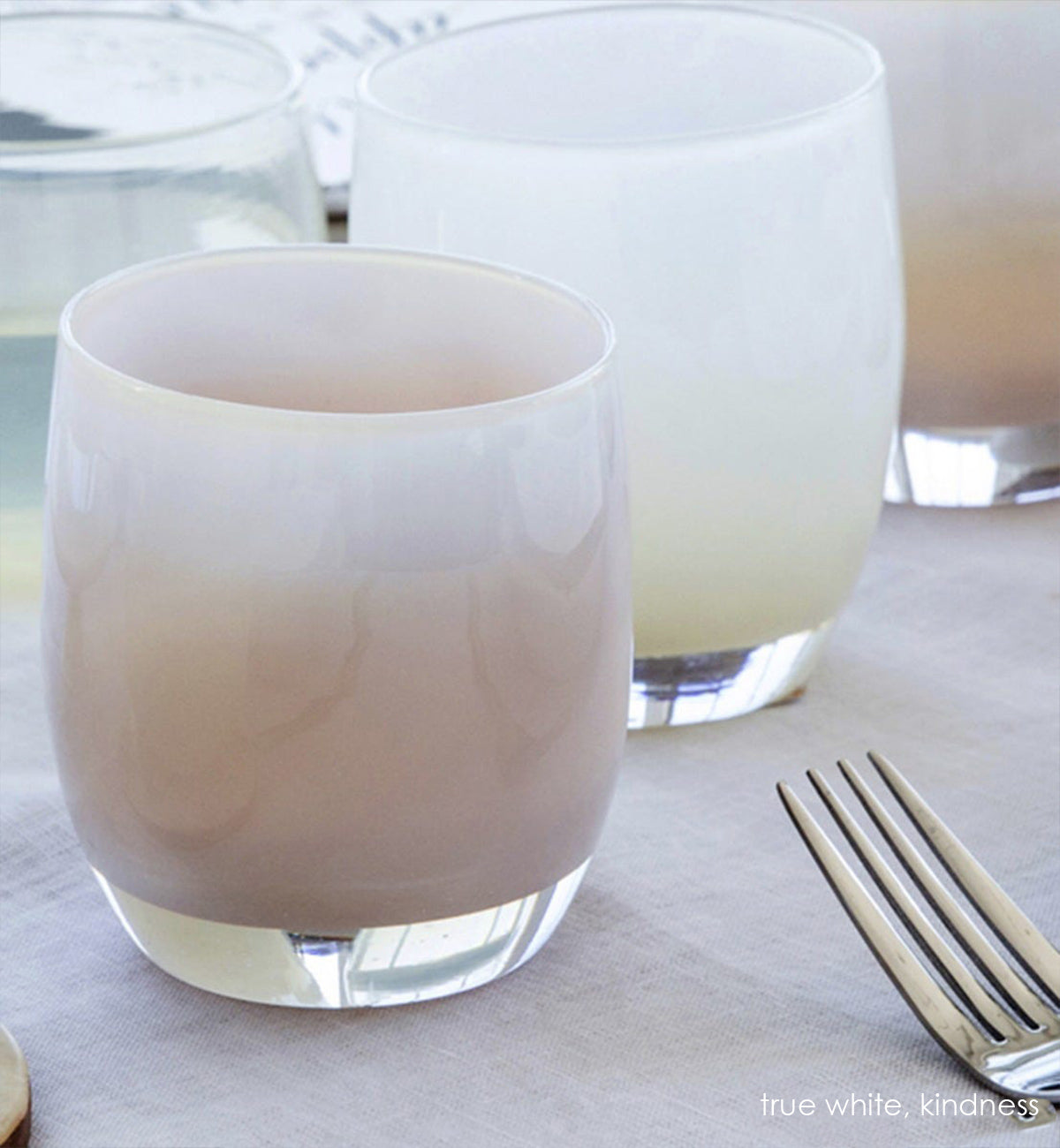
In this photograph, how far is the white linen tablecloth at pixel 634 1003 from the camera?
0.96 ft

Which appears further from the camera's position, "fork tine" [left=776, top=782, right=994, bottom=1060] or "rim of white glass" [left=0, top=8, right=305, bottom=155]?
"rim of white glass" [left=0, top=8, right=305, bottom=155]

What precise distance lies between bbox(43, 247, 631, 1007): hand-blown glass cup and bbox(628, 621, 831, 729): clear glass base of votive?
0.31ft

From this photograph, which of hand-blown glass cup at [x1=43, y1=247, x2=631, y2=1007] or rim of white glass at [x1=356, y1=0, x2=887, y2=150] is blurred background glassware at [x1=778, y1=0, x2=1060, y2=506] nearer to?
rim of white glass at [x1=356, y1=0, x2=887, y2=150]

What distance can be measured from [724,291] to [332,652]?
136mm

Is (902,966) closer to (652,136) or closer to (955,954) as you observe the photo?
(955,954)

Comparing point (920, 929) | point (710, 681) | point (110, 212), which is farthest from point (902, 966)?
point (110, 212)

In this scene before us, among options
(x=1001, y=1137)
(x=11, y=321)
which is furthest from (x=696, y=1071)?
(x=11, y=321)

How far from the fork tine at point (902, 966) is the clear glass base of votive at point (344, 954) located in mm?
42

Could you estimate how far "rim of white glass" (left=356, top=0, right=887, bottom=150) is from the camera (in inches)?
14.4

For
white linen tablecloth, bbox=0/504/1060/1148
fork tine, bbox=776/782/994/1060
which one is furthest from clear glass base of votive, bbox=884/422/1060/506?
fork tine, bbox=776/782/994/1060

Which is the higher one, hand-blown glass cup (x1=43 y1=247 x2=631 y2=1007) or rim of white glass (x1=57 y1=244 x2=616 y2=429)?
rim of white glass (x1=57 y1=244 x2=616 y2=429)

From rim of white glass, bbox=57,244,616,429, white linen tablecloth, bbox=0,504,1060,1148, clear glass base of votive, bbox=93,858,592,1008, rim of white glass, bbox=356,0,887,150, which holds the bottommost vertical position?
white linen tablecloth, bbox=0,504,1060,1148

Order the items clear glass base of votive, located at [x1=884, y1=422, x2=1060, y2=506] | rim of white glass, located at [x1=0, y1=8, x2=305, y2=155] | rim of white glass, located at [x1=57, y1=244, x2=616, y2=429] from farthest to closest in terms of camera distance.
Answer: clear glass base of votive, located at [x1=884, y1=422, x2=1060, y2=506] → rim of white glass, located at [x1=0, y1=8, x2=305, y2=155] → rim of white glass, located at [x1=57, y1=244, x2=616, y2=429]

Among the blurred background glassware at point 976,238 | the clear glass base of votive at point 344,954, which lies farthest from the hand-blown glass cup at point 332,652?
the blurred background glassware at point 976,238
